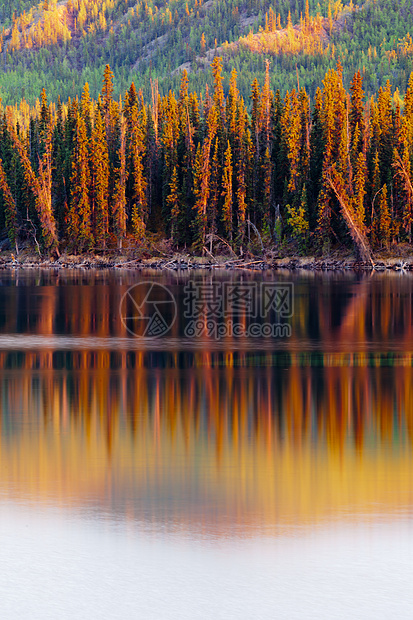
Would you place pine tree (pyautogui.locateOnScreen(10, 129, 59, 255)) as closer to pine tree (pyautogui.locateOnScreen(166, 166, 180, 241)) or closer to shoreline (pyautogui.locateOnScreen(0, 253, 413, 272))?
shoreline (pyautogui.locateOnScreen(0, 253, 413, 272))

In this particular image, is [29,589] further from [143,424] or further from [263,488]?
[143,424]

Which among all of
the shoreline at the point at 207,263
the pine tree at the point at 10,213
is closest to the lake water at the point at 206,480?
the shoreline at the point at 207,263

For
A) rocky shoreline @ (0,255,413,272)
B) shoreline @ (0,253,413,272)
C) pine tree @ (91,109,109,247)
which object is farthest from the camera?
pine tree @ (91,109,109,247)

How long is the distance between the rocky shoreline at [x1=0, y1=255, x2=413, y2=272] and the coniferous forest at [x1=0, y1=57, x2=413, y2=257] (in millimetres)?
1626

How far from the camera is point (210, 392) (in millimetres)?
20734

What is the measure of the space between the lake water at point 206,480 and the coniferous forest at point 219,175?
206ft

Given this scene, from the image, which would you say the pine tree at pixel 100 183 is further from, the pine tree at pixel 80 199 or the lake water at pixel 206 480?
the lake water at pixel 206 480

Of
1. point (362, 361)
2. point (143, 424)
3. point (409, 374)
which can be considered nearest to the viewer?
point (143, 424)

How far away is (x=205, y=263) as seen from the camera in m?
94.0

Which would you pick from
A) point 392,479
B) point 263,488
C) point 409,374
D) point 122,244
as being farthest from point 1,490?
point 122,244

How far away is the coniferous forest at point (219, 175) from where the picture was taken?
3593 inches

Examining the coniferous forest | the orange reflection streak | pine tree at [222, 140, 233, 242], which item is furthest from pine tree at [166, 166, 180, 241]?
the orange reflection streak

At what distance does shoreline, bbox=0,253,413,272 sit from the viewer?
86.2 metres

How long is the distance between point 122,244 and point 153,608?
91623 millimetres
